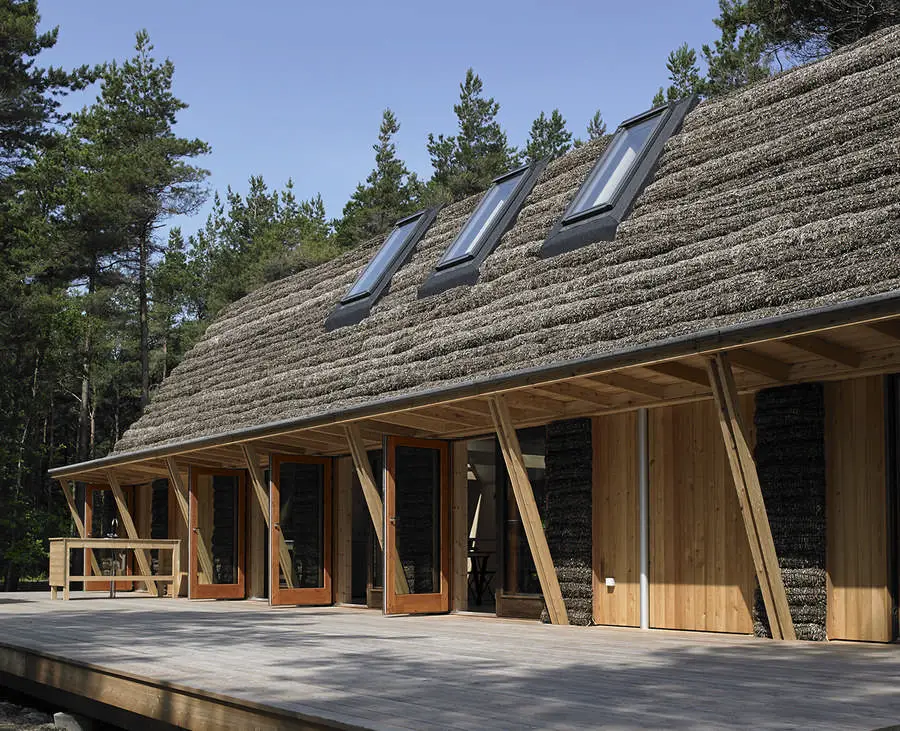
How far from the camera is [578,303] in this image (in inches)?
384

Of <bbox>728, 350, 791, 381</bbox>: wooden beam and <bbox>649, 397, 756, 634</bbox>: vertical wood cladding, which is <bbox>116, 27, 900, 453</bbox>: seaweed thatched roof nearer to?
<bbox>728, 350, 791, 381</bbox>: wooden beam

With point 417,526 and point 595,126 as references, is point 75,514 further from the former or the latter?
point 595,126

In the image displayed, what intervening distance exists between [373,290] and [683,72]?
61.2 ft

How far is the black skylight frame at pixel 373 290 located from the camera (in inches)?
551

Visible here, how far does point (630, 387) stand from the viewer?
8.78 metres

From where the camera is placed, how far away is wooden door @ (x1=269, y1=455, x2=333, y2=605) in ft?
43.8

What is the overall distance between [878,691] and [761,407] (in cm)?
362

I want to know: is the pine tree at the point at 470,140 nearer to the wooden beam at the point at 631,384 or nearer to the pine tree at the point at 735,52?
Answer: the pine tree at the point at 735,52

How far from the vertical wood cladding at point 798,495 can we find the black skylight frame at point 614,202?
306 cm

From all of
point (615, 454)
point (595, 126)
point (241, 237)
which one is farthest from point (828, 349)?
point (241, 237)

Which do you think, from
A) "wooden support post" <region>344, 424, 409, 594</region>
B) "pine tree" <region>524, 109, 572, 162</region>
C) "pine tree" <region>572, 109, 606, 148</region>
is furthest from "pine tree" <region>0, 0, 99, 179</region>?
"wooden support post" <region>344, 424, 409, 594</region>

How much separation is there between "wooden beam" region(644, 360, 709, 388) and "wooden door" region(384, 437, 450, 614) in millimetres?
3674

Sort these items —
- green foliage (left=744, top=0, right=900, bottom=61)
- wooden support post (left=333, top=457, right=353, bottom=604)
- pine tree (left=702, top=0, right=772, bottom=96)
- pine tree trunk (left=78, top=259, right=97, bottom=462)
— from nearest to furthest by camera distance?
1. wooden support post (left=333, top=457, right=353, bottom=604)
2. green foliage (left=744, top=0, right=900, bottom=61)
3. pine tree (left=702, top=0, right=772, bottom=96)
4. pine tree trunk (left=78, top=259, right=97, bottom=462)

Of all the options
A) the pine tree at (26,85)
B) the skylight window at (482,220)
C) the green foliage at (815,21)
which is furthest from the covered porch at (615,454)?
the pine tree at (26,85)
